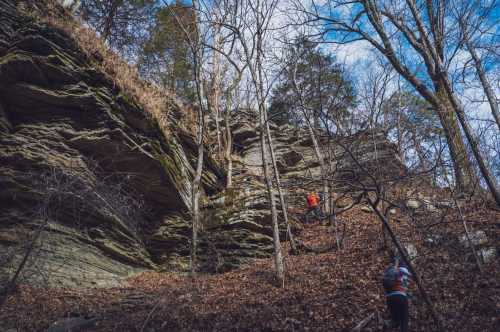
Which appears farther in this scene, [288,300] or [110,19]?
[110,19]

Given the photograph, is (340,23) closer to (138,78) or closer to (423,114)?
(423,114)

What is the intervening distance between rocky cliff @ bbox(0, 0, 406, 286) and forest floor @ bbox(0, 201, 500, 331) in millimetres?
1047

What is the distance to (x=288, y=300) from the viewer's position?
26.1 ft

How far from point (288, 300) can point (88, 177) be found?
6.84 metres

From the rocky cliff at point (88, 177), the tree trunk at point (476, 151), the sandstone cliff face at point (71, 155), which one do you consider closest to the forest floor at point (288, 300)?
the rocky cliff at point (88, 177)

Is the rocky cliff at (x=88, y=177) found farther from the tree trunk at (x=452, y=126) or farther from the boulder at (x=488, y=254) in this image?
the boulder at (x=488, y=254)

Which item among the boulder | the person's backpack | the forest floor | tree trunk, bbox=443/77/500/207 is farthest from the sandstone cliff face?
the boulder

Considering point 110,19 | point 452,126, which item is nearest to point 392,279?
point 452,126

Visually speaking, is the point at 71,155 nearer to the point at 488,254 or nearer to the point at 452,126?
the point at 452,126

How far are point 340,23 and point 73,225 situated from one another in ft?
31.3

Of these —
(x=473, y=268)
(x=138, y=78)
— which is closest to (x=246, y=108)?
(x=138, y=78)

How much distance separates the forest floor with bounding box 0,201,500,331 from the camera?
264 inches

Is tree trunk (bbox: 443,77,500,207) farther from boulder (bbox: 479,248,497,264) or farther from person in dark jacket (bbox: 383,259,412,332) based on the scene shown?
boulder (bbox: 479,248,497,264)

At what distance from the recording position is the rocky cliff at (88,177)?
8.88m
